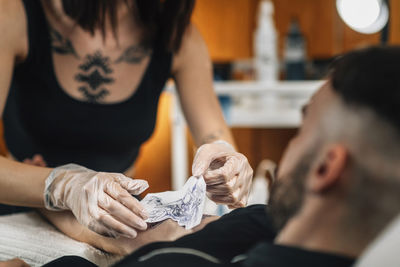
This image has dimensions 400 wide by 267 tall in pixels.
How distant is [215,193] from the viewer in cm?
86

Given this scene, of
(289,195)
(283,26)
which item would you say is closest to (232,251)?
(289,195)

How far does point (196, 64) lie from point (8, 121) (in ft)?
1.70

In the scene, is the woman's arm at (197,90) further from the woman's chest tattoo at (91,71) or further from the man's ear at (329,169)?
the man's ear at (329,169)

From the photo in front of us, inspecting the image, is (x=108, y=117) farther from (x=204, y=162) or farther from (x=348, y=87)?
(x=348, y=87)

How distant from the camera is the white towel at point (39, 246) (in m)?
0.80

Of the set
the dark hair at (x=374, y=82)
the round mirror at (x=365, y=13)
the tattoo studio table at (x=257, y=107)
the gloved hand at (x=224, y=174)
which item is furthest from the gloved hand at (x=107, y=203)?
the round mirror at (x=365, y=13)

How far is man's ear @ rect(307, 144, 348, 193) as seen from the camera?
0.49 metres

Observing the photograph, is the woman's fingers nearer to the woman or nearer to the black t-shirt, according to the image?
the black t-shirt

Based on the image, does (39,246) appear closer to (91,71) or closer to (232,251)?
(232,251)

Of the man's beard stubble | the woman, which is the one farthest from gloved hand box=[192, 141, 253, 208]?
the man's beard stubble

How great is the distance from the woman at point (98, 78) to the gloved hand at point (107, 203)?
0.65 feet

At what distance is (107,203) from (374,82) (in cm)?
43

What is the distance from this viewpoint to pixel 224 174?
2.80 ft

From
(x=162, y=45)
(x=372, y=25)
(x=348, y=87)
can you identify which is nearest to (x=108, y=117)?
(x=162, y=45)
